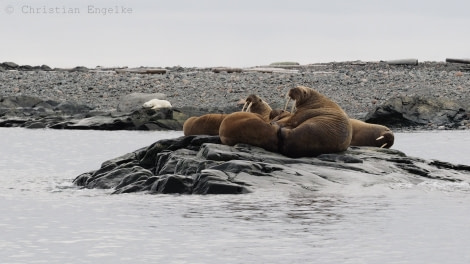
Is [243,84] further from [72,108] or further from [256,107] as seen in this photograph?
[256,107]

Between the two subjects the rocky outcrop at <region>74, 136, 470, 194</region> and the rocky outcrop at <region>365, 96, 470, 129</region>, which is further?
the rocky outcrop at <region>365, 96, 470, 129</region>

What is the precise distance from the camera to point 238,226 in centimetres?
1148

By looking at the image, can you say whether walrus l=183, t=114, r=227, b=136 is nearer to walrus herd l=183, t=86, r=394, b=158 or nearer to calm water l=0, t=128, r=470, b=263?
walrus herd l=183, t=86, r=394, b=158

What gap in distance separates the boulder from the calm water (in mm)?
27127

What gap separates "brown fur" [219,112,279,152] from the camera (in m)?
17.1

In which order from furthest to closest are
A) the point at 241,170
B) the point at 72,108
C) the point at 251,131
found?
1. the point at 72,108
2. the point at 251,131
3. the point at 241,170

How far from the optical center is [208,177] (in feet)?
49.3

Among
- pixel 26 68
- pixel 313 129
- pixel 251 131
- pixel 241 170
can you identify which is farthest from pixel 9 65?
pixel 241 170

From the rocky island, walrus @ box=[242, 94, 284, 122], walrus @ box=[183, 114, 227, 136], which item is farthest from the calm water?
walrus @ box=[242, 94, 284, 122]

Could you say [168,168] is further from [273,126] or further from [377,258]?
[377,258]

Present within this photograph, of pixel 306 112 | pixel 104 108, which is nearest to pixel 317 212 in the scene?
pixel 306 112

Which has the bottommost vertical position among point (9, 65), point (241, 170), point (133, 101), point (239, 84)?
point (133, 101)

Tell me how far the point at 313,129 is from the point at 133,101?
1138 inches

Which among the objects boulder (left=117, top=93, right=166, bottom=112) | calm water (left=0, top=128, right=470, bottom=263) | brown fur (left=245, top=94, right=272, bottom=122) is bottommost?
boulder (left=117, top=93, right=166, bottom=112)
